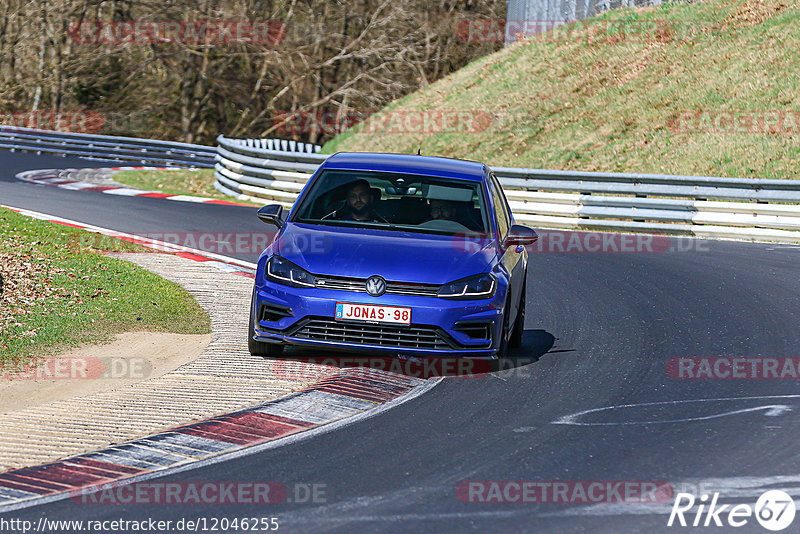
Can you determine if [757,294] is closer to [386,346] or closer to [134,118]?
[386,346]

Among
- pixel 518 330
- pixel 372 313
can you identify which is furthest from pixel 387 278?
pixel 518 330

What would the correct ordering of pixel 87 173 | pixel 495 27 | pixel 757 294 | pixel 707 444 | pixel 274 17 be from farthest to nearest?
1. pixel 495 27
2. pixel 274 17
3. pixel 87 173
4. pixel 757 294
5. pixel 707 444

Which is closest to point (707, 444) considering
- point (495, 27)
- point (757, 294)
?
point (757, 294)

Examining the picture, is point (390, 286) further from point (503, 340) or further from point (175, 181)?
point (175, 181)

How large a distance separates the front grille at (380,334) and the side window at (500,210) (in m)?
1.49

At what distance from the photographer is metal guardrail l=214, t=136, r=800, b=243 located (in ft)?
63.5

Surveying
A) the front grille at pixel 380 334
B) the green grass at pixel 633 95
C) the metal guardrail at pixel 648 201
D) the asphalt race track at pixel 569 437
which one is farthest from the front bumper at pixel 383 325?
the green grass at pixel 633 95

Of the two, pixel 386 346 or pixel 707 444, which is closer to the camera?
pixel 707 444

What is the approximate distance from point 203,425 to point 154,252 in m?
8.48

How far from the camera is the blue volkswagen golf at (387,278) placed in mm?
8273

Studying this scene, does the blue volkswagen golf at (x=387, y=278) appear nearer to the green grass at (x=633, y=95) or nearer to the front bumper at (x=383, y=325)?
the front bumper at (x=383, y=325)

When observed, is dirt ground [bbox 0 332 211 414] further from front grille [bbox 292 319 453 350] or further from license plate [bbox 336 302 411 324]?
license plate [bbox 336 302 411 324]

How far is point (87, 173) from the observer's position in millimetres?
28484

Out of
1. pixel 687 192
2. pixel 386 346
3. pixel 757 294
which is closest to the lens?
pixel 386 346
